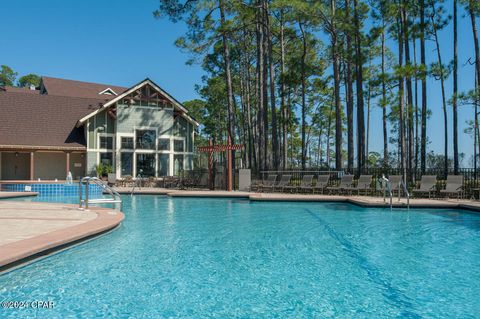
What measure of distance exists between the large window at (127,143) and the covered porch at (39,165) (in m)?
2.91

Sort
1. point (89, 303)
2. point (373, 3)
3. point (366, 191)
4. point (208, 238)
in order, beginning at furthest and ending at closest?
point (373, 3) < point (366, 191) < point (208, 238) < point (89, 303)

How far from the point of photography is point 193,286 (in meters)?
5.18

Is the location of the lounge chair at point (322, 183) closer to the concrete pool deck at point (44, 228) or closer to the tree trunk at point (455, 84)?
the tree trunk at point (455, 84)

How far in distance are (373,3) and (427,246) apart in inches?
609

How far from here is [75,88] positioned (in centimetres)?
3619

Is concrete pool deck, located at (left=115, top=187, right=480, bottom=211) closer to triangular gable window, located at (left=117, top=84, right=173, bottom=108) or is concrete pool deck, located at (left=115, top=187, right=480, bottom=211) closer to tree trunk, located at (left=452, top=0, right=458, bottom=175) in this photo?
tree trunk, located at (left=452, top=0, right=458, bottom=175)

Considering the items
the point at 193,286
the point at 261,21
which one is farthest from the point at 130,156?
the point at 193,286

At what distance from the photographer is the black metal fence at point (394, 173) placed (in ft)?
49.2

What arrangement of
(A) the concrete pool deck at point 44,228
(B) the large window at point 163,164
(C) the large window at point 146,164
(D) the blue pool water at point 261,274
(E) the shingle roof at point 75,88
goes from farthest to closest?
(E) the shingle roof at point 75,88 → (B) the large window at point 163,164 → (C) the large window at point 146,164 → (A) the concrete pool deck at point 44,228 → (D) the blue pool water at point 261,274

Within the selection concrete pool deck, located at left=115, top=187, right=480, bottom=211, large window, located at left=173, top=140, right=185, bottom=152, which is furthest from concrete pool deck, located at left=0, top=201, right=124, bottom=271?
large window, located at left=173, top=140, right=185, bottom=152

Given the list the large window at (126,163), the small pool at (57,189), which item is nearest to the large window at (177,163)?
the large window at (126,163)

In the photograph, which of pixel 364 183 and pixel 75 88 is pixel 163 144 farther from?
pixel 364 183

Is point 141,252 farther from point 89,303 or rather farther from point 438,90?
point 438,90

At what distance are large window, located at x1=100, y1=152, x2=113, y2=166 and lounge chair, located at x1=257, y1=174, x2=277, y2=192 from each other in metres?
12.2
